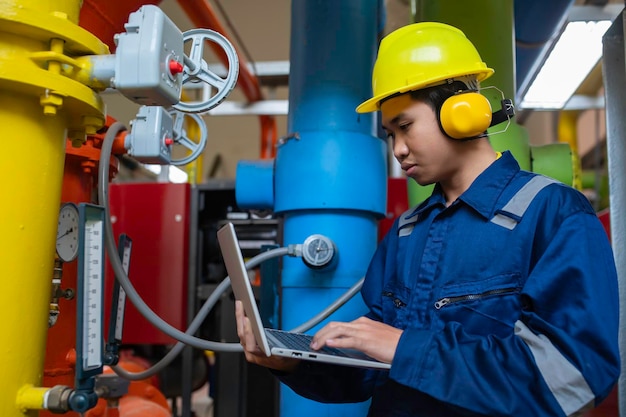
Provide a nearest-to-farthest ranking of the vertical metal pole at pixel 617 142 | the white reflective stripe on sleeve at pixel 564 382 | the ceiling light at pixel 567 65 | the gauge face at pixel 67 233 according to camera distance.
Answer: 1. the white reflective stripe on sleeve at pixel 564 382
2. the gauge face at pixel 67 233
3. the vertical metal pole at pixel 617 142
4. the ceiling light at pixel 567 65

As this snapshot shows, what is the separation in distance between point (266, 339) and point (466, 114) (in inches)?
18.6

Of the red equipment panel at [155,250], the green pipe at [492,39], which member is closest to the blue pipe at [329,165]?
the green pipe at [492,39]

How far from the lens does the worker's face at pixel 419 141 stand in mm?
975

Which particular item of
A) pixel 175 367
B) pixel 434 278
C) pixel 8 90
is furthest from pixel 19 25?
pixel 175 367

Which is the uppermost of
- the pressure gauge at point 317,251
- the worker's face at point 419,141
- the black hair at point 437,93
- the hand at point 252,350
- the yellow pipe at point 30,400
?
the black hair at point 437,93

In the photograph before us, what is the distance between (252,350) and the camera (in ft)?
3.17

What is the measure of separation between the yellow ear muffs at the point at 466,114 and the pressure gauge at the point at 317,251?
0.55 metres

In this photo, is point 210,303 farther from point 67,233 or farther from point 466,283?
point 466,283

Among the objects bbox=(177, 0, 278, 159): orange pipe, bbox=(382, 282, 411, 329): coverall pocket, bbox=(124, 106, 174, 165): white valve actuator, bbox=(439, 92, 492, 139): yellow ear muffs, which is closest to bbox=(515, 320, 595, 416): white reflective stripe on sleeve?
bbox=(382, 282, 411, 329): coverall pocket

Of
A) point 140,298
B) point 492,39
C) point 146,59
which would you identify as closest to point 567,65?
point 492,39

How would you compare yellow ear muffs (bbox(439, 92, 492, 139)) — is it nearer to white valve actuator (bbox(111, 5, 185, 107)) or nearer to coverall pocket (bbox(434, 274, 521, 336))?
coverall pocket (bbox(434, 274, 521, 336))

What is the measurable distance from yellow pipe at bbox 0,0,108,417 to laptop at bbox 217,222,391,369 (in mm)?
281

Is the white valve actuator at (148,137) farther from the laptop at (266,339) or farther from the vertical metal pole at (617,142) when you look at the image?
the vertical metal pole at (617,142)

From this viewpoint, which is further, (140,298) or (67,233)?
(140,298)
